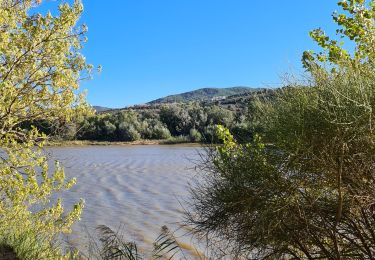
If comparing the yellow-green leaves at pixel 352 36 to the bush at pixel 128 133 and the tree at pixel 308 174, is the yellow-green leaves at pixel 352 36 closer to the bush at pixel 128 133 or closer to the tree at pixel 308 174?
the tree at pixel 308 174

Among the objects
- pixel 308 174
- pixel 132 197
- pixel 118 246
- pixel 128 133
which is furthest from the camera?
pixel 128 133

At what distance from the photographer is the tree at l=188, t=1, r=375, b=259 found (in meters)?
4.36

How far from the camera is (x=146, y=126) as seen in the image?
74.8 metres

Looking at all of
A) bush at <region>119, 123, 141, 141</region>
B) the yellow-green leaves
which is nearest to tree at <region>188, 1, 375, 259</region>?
the yellow-green leaves

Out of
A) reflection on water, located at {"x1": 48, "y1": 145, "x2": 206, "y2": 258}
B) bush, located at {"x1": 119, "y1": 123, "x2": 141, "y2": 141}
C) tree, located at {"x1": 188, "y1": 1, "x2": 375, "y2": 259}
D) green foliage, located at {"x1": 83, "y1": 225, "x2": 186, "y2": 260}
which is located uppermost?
bush, located at {"x1": 119, "y1": 123, "x2": 141, "y2": 141}

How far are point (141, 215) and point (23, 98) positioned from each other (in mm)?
10187

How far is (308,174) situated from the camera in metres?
4.79

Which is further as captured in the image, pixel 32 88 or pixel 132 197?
pixel 132 197

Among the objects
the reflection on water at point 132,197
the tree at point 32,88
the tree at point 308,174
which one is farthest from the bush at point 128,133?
the tree at point 308,174

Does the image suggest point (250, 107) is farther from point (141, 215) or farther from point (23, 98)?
point (141, 215)

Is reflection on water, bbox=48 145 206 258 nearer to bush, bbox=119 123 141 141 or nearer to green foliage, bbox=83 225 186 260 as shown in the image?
green foliage, bbox=83 225 186 260

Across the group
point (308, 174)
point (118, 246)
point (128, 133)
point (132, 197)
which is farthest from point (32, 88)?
point (128, 133)

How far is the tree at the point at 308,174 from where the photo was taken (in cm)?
436

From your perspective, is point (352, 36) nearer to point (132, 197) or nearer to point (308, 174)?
point (308, 174)
